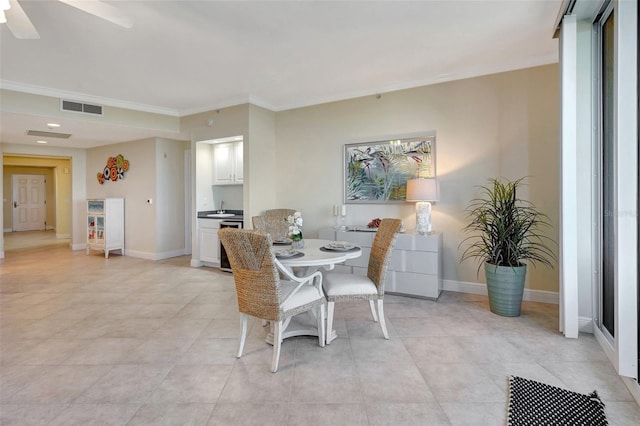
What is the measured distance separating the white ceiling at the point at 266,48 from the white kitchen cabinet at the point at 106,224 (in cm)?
204

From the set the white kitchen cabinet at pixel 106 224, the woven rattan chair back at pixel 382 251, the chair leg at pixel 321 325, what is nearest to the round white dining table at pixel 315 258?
the woven rattan chair back at pixel 382 251

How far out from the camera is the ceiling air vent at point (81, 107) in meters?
4.59

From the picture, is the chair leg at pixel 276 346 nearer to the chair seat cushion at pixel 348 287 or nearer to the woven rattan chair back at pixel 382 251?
the chair seat cushion at pixel 348 287

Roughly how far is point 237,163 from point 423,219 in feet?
10.6

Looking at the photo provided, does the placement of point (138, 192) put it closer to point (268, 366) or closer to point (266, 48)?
point (266, 48)

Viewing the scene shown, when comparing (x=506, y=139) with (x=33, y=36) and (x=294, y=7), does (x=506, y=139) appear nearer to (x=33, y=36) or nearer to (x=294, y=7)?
(x=294, y=7)

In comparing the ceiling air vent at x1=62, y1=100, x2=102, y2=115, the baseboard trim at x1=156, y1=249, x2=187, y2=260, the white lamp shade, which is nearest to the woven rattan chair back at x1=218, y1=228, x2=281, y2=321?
the white lamp shade

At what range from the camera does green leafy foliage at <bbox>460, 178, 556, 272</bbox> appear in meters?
3.16

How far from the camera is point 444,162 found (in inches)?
160

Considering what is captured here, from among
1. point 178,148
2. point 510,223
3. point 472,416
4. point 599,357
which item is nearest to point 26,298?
point 178,148

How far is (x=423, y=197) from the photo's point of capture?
376cm

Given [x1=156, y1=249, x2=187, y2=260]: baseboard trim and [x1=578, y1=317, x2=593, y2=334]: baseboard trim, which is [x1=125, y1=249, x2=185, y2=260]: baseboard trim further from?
[x1=578, y1=317, x2=593, y2=334]: baseboard trim

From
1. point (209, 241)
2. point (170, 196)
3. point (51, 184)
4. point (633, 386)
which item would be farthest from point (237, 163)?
point (51, 184)

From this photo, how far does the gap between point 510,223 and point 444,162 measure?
3.94ft
